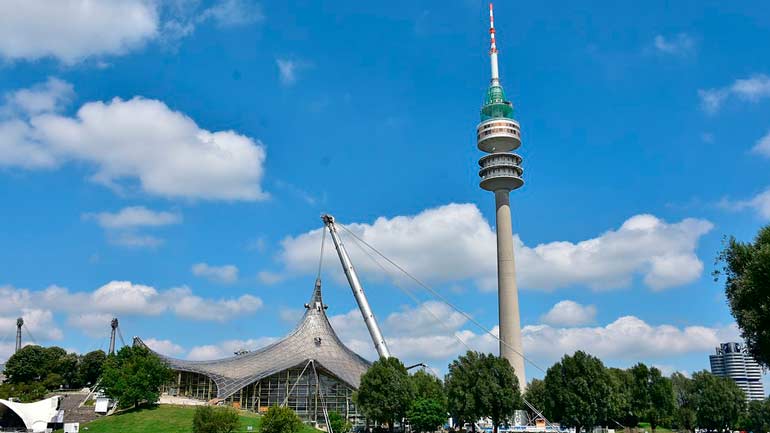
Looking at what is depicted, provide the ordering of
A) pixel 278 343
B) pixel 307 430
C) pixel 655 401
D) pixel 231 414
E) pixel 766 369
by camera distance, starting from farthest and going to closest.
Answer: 1. pixel 278 343
2. pixel 655 401
3. pixel 307 430
4. pixel 231 414
5. pixel 766 369

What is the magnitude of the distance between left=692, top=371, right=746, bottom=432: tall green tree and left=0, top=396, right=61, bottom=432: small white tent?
77.9 metres

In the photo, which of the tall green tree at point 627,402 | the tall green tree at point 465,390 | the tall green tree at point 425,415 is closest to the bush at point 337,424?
the tall green tree at point 425,415

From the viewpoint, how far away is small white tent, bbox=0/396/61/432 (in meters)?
74.4

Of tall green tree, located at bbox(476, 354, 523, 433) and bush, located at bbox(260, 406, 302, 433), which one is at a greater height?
tall green tree, located at bbox(476, 354, 523, 433)

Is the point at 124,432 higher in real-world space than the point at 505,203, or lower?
lower

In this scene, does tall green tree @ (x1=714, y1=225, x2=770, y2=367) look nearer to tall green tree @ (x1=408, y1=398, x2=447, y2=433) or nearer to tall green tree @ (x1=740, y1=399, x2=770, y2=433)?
tall green tree @ (x1=408, y1=398, x2=447, y2=433)

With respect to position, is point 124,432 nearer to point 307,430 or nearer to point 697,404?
point 307,430

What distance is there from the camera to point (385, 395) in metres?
63.9

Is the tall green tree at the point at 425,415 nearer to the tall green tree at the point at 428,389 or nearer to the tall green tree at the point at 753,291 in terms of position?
the tall green tree at the point at 428,389

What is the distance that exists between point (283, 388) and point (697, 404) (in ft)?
174

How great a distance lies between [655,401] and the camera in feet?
244

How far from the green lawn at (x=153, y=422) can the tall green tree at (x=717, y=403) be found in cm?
4779

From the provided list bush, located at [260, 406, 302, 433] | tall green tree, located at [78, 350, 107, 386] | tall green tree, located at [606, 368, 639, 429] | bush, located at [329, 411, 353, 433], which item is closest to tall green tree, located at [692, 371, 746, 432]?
tall green tree, located at [606, 368, 639, 429]

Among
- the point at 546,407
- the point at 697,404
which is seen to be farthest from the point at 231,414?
the point at 697,404
